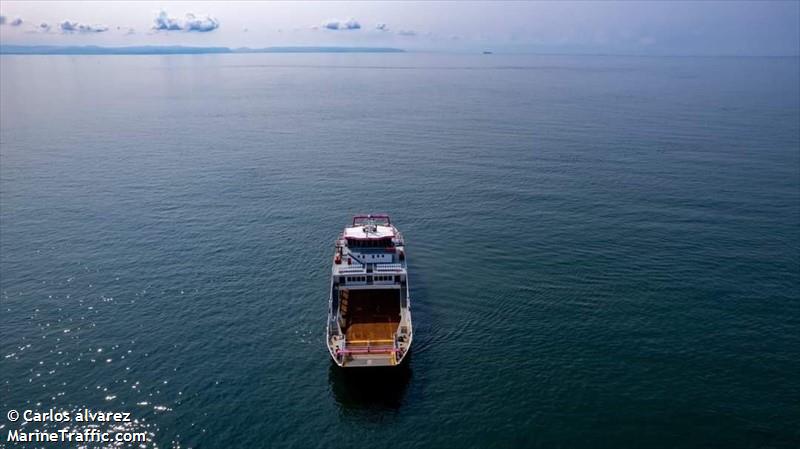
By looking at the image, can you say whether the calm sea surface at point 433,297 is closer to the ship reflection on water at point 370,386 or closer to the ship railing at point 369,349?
the ship reflection on water at point 370,386

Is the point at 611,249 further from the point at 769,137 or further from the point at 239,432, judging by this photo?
the point at 769,137

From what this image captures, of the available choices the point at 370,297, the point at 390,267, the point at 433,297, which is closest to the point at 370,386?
the point at 390,267

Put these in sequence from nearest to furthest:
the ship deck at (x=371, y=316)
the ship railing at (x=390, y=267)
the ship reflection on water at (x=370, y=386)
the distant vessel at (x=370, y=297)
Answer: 1. the ship reflection on water at (x=370, y=386)
2. the distant vessel at (x=370, y=297)
3. the ship deck at (x=371, y=316)
4. the ship railing at (x=390, y=267)

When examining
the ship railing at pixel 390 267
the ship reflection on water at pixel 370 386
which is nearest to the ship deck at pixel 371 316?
the ship reflection on water at pixel 370 386

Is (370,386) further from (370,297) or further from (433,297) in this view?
(433,297)

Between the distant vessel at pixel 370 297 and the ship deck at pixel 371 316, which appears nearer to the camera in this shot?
the distant vessel at pixel 370 297

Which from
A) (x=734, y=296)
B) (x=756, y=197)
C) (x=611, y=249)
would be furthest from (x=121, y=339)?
(x=756, y=197)
